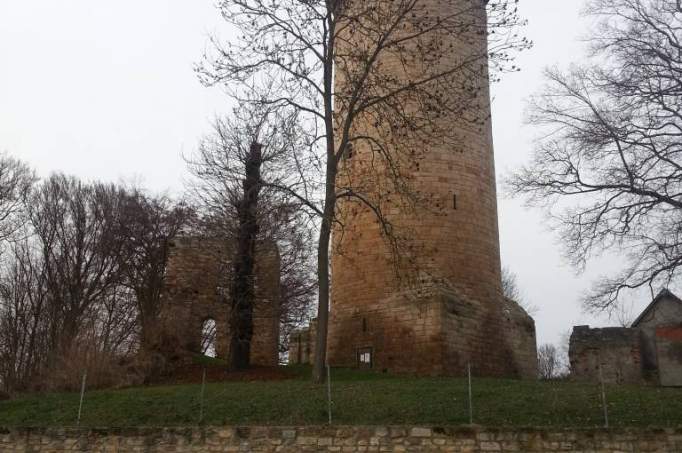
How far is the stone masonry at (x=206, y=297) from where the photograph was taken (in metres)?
18.0

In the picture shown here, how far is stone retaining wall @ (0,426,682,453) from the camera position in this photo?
9.52 m

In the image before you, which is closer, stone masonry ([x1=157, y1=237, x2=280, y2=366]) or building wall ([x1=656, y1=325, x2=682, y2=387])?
building wall ([x1=656, y1=325, x2=682, y2=387])

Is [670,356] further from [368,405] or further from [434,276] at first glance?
[368,405]

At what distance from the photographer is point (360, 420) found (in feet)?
33.6

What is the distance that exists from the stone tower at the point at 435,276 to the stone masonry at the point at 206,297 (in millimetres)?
2088

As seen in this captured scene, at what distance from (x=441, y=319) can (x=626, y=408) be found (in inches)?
198

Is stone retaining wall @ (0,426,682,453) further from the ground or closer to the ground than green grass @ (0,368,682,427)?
closer to the ground

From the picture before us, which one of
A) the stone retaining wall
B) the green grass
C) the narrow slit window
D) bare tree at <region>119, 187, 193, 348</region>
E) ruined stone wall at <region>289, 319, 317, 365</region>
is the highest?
bare tree at <region>119, 187, 193, 348</region>

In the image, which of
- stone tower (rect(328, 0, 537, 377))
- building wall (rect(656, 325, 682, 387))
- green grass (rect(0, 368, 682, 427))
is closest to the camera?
green grass (rect(0, 368, 682, 427))

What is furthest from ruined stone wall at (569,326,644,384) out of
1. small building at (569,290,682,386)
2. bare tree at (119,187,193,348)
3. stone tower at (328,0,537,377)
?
bare tree at (119,187,193,348)

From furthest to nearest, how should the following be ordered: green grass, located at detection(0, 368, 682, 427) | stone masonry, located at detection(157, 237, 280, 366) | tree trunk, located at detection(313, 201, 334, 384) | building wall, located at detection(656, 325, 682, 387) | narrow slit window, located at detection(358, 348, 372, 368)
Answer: stone masonry, located at detection(157, 237, 280, 366) < building wall, located at detection(656, 325, 682, 387) < narrow slit window, located at detection(358, 348, 372, 368) < tree trunk, located at detection(313, 201, 334, 384) < green grass, located at detection(0, 368, 682, 427)

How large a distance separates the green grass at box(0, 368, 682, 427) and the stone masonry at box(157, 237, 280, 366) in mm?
4888

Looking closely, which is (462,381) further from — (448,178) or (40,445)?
(40,445)

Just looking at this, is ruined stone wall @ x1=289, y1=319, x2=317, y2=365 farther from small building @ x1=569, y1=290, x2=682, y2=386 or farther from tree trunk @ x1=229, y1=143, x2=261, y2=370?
small building @ x1=569, y1=290, x2=682, y2=386
